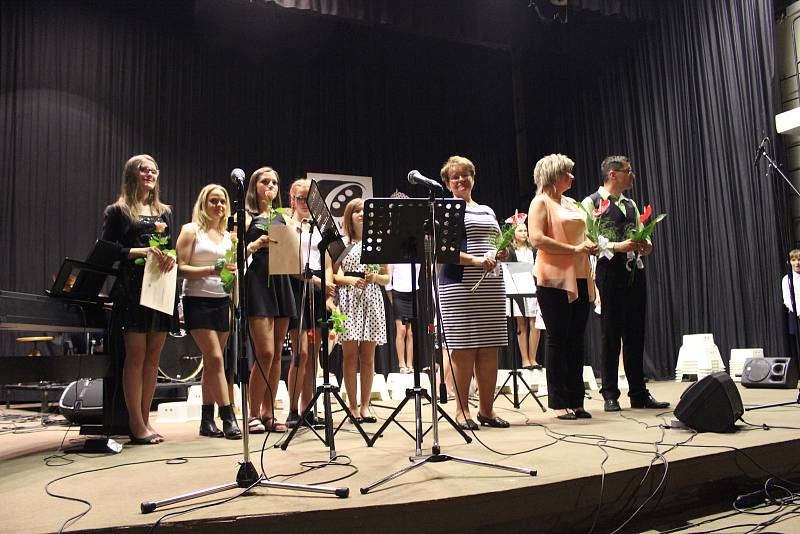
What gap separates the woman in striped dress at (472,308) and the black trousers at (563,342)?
385mm

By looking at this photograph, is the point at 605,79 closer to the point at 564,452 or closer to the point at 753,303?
the point at 753,303

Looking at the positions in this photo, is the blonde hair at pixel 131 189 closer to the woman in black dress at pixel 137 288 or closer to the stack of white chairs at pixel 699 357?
the woman in black dress at pixel 137 288

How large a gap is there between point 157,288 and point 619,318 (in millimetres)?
3175

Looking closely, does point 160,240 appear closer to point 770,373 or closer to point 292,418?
point 292,418

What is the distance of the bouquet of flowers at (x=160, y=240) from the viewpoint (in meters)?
3.83

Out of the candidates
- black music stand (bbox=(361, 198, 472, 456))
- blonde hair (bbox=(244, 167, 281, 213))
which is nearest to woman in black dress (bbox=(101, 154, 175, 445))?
blonde hair (bbox=(244, 167, 281, 213))

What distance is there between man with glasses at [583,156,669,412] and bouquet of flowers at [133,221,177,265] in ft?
9.41

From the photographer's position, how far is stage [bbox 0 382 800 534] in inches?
85.0

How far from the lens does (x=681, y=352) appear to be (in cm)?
850

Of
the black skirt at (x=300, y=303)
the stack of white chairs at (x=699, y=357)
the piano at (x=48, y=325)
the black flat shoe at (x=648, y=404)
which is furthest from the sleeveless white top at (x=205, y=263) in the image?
the stack of white chairs at (x=699, y=357)

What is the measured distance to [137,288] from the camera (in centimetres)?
393

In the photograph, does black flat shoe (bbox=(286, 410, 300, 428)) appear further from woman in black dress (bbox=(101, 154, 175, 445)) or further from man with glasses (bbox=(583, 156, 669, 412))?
man with glasses (bbox=(583, 156, 669, 412))

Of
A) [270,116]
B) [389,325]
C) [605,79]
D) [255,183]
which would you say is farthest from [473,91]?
[255,183]

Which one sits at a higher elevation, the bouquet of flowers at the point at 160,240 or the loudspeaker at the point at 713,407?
the bouquet of flowers at the point at 160,240
